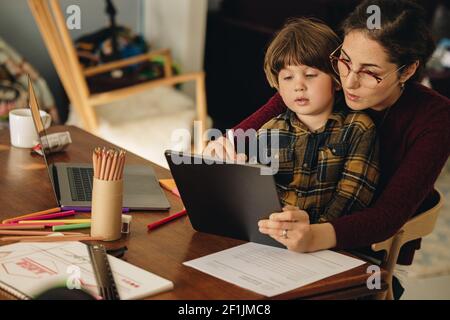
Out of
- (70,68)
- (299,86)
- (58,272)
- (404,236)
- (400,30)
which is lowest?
(70,68)

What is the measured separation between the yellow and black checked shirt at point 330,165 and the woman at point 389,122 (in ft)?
0.16

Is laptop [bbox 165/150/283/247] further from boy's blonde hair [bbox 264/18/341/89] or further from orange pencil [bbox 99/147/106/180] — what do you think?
boy's blonde hair [bbox 264/18/341/89]

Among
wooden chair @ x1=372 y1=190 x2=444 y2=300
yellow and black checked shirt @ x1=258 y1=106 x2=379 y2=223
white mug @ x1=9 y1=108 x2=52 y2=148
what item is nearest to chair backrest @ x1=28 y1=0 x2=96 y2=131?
white mug @ x1=9 y1=108 x2=52 y2=148

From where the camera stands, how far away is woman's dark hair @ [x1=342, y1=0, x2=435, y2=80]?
1.56 meters

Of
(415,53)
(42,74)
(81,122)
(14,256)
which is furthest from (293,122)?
(42,74)

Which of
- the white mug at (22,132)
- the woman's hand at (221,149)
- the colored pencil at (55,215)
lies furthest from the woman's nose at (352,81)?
the white mug at (22,132)

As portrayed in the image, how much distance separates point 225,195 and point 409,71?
1.77ft

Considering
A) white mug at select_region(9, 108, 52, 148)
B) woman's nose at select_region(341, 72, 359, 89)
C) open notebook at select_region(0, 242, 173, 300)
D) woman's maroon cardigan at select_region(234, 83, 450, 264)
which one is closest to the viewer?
open notebook at select_region(0, 242, 173, 300)

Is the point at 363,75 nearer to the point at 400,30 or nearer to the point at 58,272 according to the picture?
the point at 400,30

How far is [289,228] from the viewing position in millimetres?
1378

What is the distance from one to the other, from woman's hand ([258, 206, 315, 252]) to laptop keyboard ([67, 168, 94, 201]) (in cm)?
47

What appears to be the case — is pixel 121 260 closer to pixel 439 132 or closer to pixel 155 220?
pixel 155 220

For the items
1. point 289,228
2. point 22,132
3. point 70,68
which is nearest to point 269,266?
Result: point 289,228

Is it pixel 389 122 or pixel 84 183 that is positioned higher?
pixel 389 122
